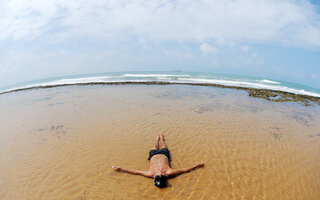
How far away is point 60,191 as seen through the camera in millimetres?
4879

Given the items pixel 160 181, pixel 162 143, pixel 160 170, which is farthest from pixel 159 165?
pixel 162 143

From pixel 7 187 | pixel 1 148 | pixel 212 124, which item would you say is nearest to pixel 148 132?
pixel 212 124

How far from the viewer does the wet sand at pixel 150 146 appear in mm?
4949

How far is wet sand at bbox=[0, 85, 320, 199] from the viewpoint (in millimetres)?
4949

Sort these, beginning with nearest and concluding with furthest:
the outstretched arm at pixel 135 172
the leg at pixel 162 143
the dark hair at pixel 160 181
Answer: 1. the dark hair at pixel 160 181
2. the outstretched arm at pixel 135 172
3. the leg at pixel 162 143

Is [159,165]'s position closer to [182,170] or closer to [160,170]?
[160,170]

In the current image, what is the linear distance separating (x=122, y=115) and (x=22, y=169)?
567 centimetres

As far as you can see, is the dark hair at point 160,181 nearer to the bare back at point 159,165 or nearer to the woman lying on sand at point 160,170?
the woman lying on sand at point 160,170

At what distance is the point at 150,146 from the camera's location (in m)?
7.13

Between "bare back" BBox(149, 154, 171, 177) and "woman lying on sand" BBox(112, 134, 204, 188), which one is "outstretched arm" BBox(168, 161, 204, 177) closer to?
"woman lying on sand" BBox(112, 134, 204, 188)

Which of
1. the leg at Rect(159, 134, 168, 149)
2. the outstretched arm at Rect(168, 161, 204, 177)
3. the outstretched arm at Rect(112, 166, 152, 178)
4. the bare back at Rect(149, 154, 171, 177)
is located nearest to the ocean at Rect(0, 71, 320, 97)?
the leg at Rect(159, 134, 168, 149)

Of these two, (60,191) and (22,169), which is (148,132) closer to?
(60,191)

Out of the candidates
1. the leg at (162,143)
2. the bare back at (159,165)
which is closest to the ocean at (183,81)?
the leg at (162,143)

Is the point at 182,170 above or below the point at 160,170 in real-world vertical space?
below
